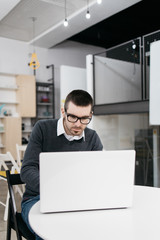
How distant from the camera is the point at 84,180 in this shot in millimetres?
1188

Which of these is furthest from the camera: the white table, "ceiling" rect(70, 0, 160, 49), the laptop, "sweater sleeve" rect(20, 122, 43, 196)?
"ceiling" rect(70, 0, 160, 49)

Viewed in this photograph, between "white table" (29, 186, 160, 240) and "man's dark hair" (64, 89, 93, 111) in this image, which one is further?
"man's dark hair" (64, 89, 93, 111)

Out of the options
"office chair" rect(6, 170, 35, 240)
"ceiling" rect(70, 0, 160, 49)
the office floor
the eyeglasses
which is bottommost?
the office floor

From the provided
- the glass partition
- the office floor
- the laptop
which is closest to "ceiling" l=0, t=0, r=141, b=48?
the glass partition

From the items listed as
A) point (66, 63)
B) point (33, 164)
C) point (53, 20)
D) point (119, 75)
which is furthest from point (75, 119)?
point (66, 63)

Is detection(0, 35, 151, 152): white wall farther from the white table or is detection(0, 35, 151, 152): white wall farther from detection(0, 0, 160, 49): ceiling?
the white table

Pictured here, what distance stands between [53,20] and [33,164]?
19.9 ft

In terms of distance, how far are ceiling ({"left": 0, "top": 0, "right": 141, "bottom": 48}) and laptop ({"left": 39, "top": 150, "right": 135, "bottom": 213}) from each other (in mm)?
5318

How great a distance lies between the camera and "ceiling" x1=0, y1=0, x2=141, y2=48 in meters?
5.96

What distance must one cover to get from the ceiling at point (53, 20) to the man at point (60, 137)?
15.5 feet

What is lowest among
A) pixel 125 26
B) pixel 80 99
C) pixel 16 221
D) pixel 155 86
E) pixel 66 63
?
pixel 16 221

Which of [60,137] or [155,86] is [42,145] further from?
[155,86]

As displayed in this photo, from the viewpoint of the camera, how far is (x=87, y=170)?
3.89 ft

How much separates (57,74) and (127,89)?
14.2ft
